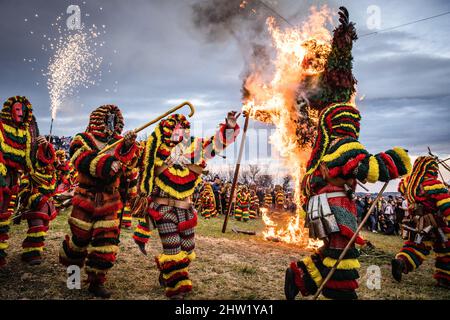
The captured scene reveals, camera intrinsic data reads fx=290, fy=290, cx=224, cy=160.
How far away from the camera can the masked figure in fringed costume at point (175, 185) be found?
401 cm

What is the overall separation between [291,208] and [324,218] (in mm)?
27742

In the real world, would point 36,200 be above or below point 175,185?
below

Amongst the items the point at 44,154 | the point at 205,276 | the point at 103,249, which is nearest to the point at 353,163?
the point at 205,276

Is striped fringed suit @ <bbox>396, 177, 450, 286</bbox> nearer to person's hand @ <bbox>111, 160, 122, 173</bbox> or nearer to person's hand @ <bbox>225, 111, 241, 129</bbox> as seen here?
person's hand @ <bbox>225, 111, 241, 129</bbox>

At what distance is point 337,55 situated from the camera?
8.27 metres

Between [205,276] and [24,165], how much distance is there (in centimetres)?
356

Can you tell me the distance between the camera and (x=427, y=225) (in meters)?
5.79

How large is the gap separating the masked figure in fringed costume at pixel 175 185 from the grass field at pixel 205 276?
0.53 m

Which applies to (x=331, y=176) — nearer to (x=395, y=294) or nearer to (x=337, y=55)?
(x=395, y=294)

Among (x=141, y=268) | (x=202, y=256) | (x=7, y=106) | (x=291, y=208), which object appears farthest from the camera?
(x=291, y=208)

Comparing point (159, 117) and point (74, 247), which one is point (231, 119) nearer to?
point (159, 117)

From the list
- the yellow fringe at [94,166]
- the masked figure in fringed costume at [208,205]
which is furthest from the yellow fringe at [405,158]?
the masked figure in fringed costume at [208,205]
